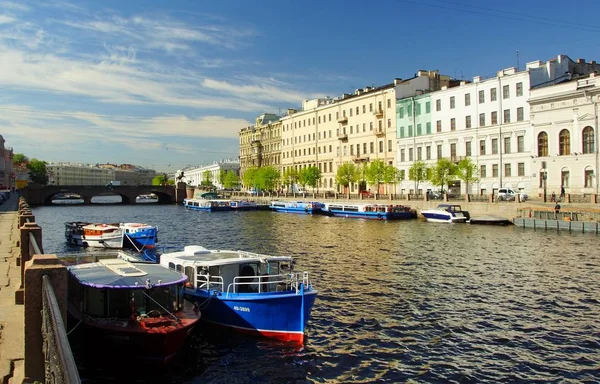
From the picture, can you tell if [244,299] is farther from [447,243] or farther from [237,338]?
[447,243]

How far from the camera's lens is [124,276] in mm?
15555

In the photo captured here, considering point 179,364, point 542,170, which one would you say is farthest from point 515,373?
point 542,170

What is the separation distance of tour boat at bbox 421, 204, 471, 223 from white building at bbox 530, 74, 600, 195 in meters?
9.63

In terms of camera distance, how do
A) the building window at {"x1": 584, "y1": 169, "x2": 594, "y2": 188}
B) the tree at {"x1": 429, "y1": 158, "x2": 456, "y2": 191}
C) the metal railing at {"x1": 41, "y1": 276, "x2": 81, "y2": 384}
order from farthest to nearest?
1. the tree at {"x1": 429, "y1": 158, "x2": 456, "y2": 191}
2. the building window at {"x1": 584, "y1": 169, "x2": 594, "y2": 188}
3. the metal railing at {"x1": 41, "y1": 276, "x2": 81, "y2": 384}

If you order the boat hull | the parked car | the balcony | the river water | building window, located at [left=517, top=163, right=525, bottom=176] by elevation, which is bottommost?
the river water

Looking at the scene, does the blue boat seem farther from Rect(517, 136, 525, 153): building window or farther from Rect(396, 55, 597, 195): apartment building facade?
Rect(517, 136, 525, 153): building window

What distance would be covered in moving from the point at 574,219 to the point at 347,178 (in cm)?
4484

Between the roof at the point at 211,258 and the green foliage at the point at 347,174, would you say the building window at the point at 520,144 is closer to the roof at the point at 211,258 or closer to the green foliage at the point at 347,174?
the green foliage at the point at 347,174

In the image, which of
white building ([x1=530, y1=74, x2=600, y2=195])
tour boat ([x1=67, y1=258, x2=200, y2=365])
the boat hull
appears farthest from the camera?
white building ([x1=530, y1=74, x2=600, y2=195])

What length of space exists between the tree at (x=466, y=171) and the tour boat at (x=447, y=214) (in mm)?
7700

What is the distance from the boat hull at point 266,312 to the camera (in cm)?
1647

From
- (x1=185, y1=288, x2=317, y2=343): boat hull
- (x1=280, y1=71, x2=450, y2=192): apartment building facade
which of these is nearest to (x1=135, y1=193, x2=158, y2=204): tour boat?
(x1=280, y1=71, x2=450, y2=192): apartment building facade

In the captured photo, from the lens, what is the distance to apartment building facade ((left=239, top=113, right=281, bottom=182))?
122m

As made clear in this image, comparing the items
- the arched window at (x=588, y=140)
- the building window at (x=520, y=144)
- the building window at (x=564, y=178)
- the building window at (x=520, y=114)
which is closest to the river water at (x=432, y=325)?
the arched window at (x=588, y=140)
